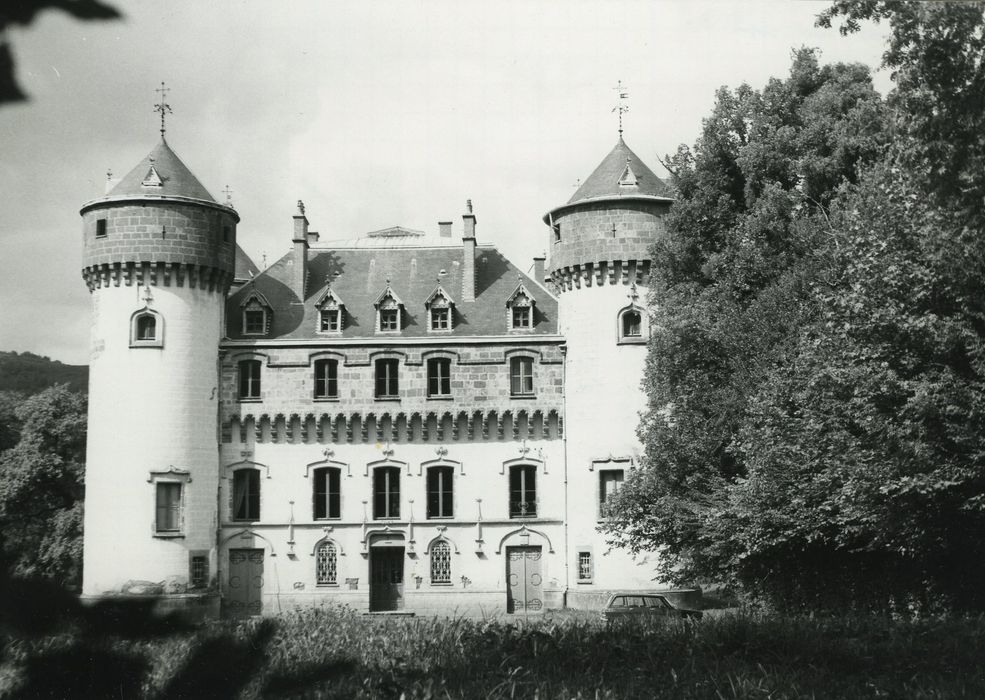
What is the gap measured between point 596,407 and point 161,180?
17.6 meters

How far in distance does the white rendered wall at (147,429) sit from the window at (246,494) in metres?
0.94

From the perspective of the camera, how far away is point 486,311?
137 ft

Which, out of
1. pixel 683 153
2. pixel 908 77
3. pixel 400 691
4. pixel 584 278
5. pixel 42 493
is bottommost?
pixel 400 691

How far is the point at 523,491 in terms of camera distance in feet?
133

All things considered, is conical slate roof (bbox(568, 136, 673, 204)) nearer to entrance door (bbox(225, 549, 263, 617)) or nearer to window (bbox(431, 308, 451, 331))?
window (bbox(431, 308, 451, 331))

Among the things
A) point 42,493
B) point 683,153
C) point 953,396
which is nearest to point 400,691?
point 953,396

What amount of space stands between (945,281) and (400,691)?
1548 cm

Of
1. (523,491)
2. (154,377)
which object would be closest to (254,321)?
(154,377)

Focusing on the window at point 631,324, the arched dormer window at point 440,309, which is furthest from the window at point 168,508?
the window at point 631,324

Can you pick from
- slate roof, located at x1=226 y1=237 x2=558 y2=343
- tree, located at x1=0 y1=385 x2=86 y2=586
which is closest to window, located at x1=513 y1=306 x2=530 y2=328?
slate roof, located at x1=226 y1=237 x2=558 y2=343

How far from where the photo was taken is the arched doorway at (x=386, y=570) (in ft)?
131

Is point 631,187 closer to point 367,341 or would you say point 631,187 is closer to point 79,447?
point 367,341

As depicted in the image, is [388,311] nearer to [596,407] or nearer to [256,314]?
[256,314]

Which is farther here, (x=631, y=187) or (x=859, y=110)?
(x=631, y=187)
